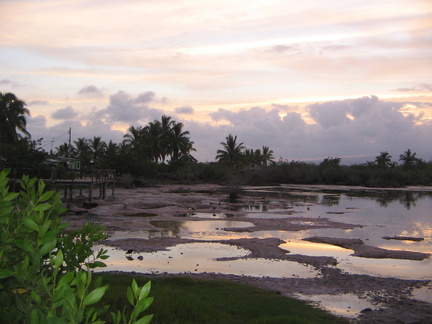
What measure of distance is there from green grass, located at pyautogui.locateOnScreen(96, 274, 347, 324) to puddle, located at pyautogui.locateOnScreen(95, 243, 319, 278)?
2404 millimetres

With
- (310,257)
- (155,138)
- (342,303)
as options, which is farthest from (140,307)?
(155,138)

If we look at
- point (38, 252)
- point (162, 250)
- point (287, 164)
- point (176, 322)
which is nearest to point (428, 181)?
point (287, 164)

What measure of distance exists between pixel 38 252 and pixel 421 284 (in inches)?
500

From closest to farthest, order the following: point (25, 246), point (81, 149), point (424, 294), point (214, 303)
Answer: point (25, 246)
point (214, 303)
point (424, 294)
point (81, 149)

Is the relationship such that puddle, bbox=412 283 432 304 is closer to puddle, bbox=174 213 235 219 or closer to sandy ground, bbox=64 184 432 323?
sandy ground, bbox=64 184 432 323

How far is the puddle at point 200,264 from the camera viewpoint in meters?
13.5

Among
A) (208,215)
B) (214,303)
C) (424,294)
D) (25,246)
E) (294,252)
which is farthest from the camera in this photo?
(208,215)

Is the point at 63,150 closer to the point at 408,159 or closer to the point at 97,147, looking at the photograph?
the point at 97,147

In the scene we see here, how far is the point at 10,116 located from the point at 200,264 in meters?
32.0

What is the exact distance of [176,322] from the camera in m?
7.39

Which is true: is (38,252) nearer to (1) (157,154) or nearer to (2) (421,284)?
(2) (421,284)

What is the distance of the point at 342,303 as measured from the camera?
1054cm

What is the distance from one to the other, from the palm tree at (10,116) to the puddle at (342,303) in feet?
119

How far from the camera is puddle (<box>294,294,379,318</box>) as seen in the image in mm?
9812
